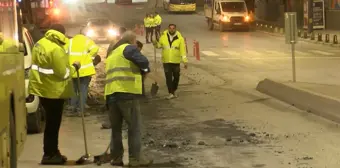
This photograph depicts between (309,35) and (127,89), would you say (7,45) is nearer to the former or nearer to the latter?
(127,89)

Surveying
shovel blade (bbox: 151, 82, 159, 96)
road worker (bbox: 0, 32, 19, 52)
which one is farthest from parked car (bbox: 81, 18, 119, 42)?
road worker (bbox: 0, 32, 19, 52)

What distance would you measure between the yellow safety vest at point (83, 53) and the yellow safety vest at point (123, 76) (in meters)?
4.86

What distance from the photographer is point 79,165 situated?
9.62 m

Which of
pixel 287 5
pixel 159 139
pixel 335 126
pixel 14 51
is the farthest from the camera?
pixel 287 5

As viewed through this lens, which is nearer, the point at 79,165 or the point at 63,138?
the point at 79,165

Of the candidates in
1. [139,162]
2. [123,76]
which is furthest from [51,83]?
[139,162]

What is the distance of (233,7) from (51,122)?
132 feet

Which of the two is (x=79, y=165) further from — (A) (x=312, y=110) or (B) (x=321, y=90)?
(B) (x=321, y=90)

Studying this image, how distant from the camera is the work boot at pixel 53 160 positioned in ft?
31.6

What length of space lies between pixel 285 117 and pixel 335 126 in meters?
1.44

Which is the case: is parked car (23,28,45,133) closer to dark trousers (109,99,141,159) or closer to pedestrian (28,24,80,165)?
pedestrian (28,24,80,165)

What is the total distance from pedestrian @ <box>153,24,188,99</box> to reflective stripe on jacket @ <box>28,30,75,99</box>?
24.4 feet

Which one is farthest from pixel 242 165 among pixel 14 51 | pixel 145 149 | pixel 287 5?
pixel 287 5

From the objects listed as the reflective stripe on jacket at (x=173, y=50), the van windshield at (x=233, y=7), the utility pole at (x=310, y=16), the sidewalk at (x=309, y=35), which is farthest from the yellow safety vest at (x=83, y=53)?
the van windshield at (x=233, y=7)
